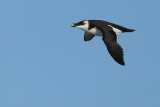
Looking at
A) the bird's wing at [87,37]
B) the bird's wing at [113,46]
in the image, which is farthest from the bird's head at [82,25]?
the bird's wing at [87,37]

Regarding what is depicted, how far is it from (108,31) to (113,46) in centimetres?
190

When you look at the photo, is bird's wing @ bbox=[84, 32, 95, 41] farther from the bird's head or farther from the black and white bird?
the bird's head

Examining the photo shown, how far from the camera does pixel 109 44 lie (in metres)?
25.6

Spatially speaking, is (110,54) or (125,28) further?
(125,28)

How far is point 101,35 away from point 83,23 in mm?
1512

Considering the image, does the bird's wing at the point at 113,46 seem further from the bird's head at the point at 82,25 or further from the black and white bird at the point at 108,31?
the bird's head at the point at 82,25

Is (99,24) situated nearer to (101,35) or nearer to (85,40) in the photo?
(101,35)

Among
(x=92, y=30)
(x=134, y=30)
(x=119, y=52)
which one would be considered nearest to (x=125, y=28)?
(x=134, y=30)

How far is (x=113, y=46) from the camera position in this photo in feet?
83.1

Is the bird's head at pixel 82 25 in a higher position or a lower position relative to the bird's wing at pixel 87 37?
higher

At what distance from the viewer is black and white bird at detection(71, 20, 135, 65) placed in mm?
24722

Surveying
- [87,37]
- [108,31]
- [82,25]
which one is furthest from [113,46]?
[87,37]

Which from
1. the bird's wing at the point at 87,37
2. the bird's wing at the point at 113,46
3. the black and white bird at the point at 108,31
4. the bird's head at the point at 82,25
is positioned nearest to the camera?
the bird's wing at the point at 113,46

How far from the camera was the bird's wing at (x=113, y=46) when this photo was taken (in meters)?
24.5
